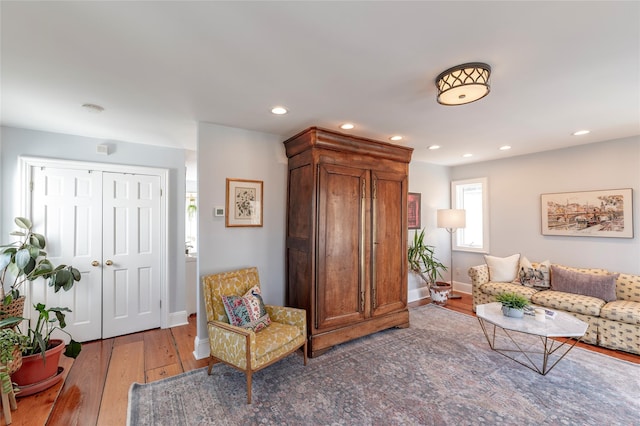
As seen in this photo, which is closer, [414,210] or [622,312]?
[622,312]

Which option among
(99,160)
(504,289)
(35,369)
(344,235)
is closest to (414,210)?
(504,289)

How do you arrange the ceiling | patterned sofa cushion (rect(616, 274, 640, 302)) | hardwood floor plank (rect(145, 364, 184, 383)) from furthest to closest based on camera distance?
1. patterned sofa cushion (rect(616, 274, 640, 302))
2. hardwood floor plank (rect(145, 364, 184, 383))
3. the ceiling

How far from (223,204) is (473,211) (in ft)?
14.8

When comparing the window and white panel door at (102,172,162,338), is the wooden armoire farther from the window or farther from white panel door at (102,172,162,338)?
the window

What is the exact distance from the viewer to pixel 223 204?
295cm

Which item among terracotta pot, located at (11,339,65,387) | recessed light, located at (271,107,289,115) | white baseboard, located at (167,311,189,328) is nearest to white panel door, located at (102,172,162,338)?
white baseboard, located at (167,311,189,328)

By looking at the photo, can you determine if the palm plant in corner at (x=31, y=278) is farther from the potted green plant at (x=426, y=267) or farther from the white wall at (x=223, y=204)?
the potted green plant at (x=426, y=267)

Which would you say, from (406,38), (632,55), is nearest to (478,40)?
(406,38)

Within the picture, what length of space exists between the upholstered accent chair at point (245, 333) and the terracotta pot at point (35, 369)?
4.18 ft

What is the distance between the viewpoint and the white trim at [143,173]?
291 centimetres

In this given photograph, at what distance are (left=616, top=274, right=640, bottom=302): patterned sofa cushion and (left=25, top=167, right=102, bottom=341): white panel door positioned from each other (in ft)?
20.0

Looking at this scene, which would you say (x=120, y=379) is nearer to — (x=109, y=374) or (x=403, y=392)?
(x=109, y=374)

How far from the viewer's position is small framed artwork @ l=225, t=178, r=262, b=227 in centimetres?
298

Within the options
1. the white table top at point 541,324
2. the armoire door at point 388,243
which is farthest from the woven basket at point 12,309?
the white table top at point 541,324
